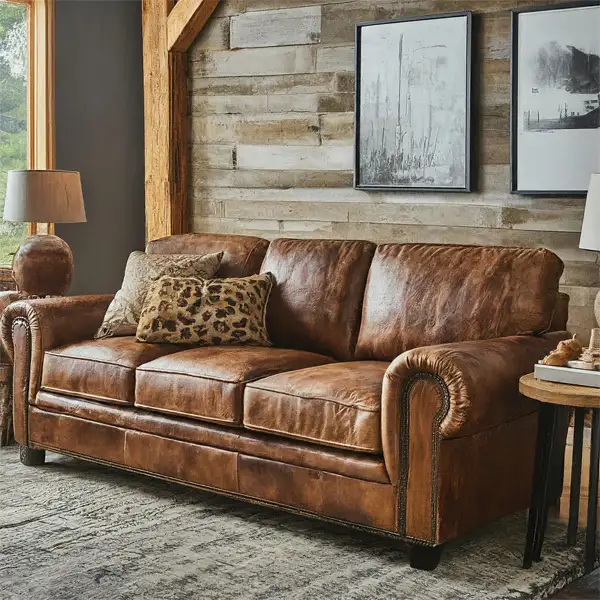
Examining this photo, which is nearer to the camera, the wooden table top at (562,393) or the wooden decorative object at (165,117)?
the wooden table top at (562,393)

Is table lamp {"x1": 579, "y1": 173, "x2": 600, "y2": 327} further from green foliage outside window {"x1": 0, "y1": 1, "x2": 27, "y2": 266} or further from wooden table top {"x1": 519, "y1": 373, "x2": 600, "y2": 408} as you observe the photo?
green foliage outside window {"x1": 0, "y1": 1, "x2": 27, "y2": 266}

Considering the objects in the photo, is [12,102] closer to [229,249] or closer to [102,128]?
[102,128]

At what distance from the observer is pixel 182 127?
5.98m

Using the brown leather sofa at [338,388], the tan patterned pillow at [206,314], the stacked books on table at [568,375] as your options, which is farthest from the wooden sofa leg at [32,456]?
the stacked books on table at [568,375]

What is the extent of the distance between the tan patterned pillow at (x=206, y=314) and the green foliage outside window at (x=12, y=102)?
84.6 inches

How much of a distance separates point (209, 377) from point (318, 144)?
215 centimetres

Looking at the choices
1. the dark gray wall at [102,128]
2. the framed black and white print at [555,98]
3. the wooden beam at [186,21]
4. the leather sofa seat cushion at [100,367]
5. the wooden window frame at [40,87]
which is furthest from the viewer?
the dark gray wall at [102,128]

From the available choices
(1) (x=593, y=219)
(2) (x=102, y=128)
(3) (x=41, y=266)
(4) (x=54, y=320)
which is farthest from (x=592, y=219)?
(2) (x=102, y=128)

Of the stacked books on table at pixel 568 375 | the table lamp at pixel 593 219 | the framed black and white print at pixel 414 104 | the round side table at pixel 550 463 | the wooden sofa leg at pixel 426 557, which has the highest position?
the framed black and white print at pixel 414 104

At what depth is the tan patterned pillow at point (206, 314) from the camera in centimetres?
398

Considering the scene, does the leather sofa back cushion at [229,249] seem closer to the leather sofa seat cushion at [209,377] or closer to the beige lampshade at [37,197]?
the leather sofa seat cushion at [209,377]

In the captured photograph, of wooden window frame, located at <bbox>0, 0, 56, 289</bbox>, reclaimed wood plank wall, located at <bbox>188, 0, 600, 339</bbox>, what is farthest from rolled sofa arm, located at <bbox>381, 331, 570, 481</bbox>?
wooden window frame, located at <bbox>0, 0, 56, 289</bbox>

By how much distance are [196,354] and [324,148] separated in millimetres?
1944

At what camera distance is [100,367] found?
3.94 meters
